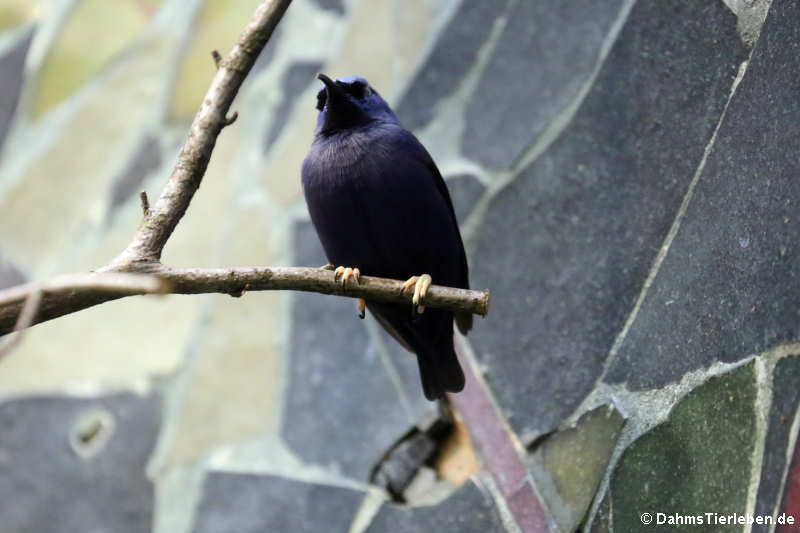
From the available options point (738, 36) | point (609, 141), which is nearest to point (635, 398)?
point (609, 141)

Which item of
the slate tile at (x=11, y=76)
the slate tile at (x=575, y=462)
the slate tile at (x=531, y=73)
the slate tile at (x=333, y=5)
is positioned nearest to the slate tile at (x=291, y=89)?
the slate tile at (x=333, y=5)

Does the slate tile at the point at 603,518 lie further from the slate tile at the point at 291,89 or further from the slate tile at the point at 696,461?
the slate tile at the point at 291,89

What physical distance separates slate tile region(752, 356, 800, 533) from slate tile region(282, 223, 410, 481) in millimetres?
1325

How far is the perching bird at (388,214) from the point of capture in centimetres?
233

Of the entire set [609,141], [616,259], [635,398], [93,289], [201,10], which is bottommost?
[635,398]

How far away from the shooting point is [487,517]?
2.71 metres

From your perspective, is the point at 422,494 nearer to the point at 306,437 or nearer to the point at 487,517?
the point at 487,517

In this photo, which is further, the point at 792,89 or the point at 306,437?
the point at 306,437

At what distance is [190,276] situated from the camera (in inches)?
71.5

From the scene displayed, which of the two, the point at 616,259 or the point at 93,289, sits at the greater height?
the point at 93,289

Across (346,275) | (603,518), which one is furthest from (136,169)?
(603,518)

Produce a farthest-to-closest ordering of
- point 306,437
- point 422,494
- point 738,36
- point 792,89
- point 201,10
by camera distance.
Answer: point 201,10
point 306,437
point 422,494
point 738,36
point 792,89

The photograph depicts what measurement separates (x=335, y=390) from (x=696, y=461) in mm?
1464

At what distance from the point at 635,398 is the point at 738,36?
989mm
